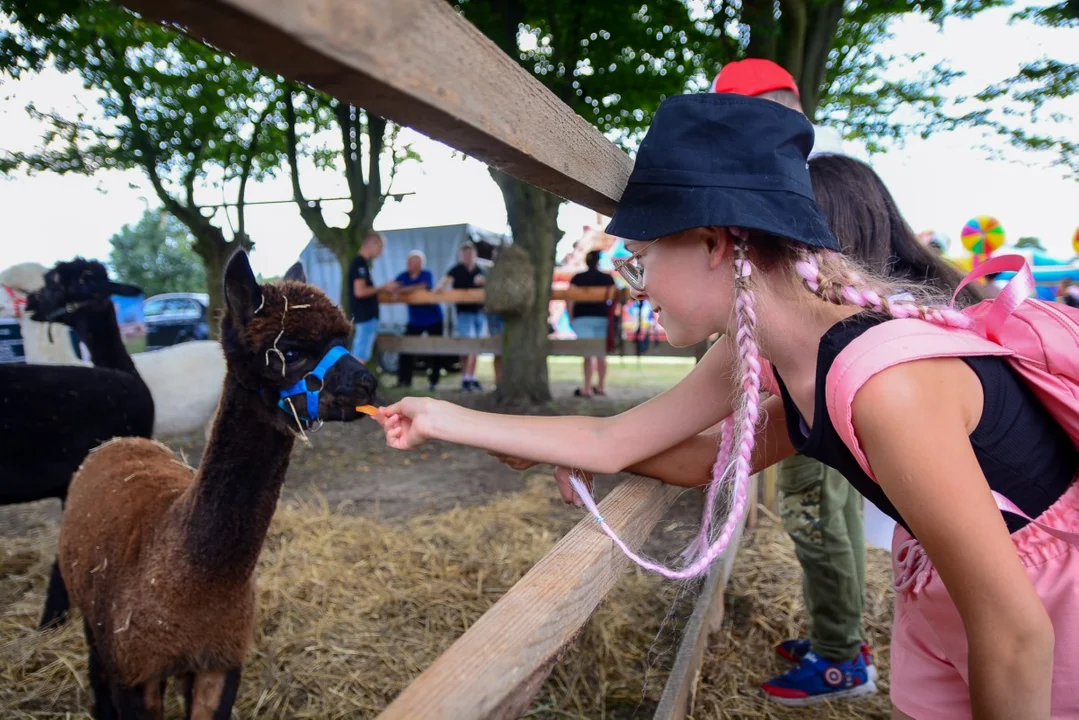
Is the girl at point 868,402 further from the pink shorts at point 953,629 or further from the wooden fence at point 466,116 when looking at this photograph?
the wooden fence at point 466,116

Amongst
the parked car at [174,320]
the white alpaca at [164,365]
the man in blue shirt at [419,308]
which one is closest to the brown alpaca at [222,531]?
the white alpaca at [164,365]

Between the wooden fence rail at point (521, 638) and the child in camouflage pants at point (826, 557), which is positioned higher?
the wooden fence rail at point (521, 638)

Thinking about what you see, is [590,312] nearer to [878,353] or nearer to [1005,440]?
[1005,440]

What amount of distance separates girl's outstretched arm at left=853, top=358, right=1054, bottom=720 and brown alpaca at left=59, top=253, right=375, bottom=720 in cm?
149

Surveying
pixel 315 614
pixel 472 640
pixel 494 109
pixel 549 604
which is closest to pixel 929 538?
pixel 549 604

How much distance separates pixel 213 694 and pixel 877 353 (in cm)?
205

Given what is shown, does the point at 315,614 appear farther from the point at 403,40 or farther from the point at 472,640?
the point at 403,40

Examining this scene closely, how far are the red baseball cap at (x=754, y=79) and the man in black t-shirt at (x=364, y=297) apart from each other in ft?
22.1

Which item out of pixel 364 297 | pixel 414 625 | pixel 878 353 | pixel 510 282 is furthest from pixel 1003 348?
pixel 364 297

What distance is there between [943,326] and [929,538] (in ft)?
1.24

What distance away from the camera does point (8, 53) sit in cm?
777

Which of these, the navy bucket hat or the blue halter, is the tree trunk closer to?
the blue halter

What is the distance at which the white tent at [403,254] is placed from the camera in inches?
627

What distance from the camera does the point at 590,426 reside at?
5.08 ft
